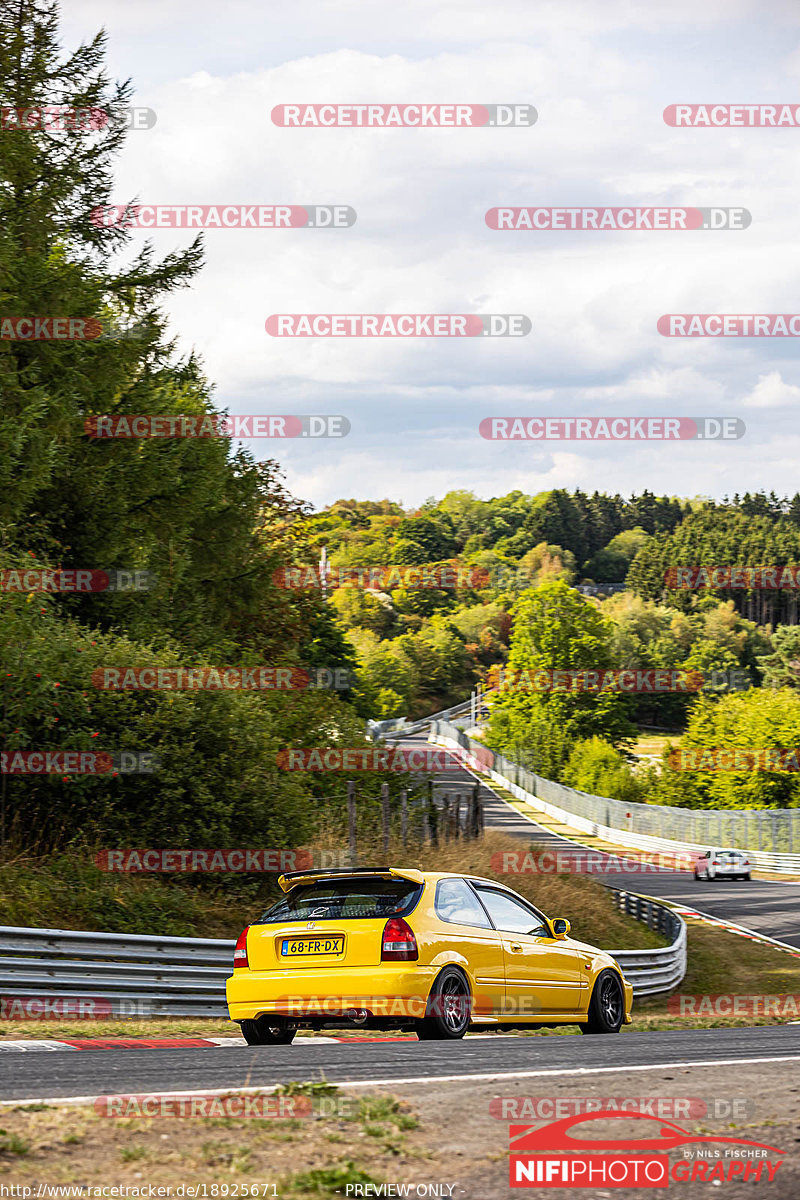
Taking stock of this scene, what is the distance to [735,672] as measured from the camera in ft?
416

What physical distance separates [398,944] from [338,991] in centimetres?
55

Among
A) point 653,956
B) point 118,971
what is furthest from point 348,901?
point 653,956

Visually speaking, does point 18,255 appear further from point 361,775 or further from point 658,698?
point 658,698

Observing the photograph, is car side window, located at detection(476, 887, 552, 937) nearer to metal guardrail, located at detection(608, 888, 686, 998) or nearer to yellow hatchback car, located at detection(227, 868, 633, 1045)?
yellow hatchback car, located at detection(227, 868, 633, 1045)

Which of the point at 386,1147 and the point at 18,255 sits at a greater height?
the point at 18,255

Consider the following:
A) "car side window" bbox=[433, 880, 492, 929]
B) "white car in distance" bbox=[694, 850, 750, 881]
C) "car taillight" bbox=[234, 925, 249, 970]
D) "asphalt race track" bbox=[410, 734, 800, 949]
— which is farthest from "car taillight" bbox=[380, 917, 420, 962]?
"white car in distance" bbox=[694, 850, 750, 881]

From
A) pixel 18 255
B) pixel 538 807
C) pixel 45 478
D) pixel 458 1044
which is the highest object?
pixel 18 255

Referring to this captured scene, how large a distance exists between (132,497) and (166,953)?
14.3m

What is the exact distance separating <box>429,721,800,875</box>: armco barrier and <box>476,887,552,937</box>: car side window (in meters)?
44.7

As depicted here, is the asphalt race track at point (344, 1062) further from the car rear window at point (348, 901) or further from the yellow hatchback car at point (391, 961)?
the car rear window at point (348, 901)

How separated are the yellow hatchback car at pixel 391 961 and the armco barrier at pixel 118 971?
2.42 metres

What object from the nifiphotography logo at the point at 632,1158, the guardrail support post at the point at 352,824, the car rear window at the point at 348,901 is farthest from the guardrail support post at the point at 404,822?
the nifiphotography logo at the point at 632,1158

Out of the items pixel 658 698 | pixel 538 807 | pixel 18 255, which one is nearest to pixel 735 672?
pixel 658 698

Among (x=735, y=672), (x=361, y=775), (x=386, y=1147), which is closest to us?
(x=386, y=1147)
